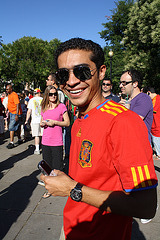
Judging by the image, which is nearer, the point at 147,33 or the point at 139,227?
the point at 139,227

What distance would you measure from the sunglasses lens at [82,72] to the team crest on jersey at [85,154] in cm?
45

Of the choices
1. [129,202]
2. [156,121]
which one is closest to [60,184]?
[129,202]

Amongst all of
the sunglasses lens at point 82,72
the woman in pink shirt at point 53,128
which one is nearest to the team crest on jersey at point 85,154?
the sunglasses lens at point 82,72

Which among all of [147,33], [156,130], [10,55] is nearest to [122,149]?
[156,130]

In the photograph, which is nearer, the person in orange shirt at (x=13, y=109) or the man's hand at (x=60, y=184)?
the man's hand at (x=60, y=184)

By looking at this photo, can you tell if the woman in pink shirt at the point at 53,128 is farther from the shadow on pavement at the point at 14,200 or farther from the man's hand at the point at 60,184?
the man's hand at the point at 60,184

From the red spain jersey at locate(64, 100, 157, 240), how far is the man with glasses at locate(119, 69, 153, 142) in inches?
82.6

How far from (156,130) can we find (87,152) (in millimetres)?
5512

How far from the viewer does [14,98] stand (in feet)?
25.5

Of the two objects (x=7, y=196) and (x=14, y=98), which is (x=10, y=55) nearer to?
(x=14, y=98)

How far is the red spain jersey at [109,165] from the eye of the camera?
102 cm

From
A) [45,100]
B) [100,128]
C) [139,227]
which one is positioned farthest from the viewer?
[45,100]

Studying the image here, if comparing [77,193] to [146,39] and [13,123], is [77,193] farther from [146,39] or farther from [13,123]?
[146,39]

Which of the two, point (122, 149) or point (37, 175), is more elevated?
point (122, 149)
